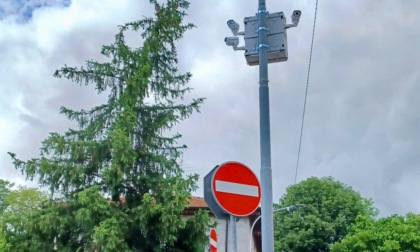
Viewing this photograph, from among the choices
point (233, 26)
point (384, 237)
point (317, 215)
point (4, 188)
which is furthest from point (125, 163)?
point (4, 188)

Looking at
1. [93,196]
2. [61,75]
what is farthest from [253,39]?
[61,75]

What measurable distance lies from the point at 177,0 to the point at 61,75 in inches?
179

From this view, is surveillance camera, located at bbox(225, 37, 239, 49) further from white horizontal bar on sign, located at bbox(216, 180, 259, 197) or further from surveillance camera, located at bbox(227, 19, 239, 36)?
white horizontal bar on sign, located at bbox(216, 180, 259, 197)

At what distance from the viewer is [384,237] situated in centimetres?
3619

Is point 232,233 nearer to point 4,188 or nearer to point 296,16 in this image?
point 296,16

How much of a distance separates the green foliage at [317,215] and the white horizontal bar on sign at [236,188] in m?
40.7

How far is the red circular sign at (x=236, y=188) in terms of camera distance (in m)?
4.52

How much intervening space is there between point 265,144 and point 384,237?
33.9 meters

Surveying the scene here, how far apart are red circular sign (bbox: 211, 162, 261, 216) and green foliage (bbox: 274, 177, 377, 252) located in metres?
40.7

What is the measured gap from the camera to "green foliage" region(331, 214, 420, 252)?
35328 mm

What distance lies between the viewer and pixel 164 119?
1529cm

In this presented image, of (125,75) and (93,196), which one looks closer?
(93,196)

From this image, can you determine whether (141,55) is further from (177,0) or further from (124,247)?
(124,247)

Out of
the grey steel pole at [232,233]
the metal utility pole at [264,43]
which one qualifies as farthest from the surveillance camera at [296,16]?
the grey steel pole at [232,233]
